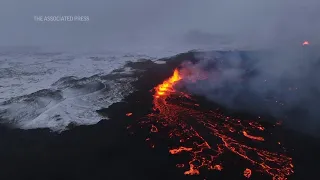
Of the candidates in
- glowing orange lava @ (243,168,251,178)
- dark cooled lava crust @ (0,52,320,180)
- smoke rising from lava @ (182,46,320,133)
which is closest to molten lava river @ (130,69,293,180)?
glowing orange lava @ (243,168,251,178)

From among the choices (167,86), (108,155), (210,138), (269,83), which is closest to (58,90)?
(167,86)

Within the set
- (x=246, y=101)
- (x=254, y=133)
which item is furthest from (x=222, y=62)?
(x=254, y=133)

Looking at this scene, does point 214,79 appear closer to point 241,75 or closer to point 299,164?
point 241,75

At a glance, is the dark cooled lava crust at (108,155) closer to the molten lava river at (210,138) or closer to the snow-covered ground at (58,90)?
the molten lava river at (210,138)

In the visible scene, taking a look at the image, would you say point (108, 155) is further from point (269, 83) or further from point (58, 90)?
point (269, 83)

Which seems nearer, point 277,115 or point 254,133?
point 254,133

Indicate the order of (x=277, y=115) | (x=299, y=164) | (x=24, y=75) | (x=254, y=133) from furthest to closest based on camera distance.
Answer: (x=24, y=75)
(x=277, y=115)
(x=254, y=133)
(x=299, y=164)

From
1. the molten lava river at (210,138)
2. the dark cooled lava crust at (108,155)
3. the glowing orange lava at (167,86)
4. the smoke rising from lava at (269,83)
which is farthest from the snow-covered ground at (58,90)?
the smoke rising from lava at (269,83)
